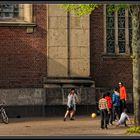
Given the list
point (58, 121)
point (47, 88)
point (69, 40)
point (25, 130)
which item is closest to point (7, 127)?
point (25, 130)

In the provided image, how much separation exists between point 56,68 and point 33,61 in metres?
1.35

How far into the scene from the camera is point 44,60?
30234mm

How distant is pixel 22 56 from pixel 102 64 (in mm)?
4675

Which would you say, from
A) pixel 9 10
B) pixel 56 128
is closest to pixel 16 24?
pixel 9 10

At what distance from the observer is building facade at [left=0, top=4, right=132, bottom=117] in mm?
29641

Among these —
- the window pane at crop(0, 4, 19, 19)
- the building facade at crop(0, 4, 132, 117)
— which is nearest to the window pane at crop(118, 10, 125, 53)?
the building facade at crop(0, 4, 132, 117)

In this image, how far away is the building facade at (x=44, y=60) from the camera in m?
29.6

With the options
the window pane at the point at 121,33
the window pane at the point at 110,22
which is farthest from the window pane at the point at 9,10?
the window pane at the point at 121,33

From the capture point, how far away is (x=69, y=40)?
3022 cm

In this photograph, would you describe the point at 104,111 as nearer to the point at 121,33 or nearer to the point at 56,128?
the point at 56,128

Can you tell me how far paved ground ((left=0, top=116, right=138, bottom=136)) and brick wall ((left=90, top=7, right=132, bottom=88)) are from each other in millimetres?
3818

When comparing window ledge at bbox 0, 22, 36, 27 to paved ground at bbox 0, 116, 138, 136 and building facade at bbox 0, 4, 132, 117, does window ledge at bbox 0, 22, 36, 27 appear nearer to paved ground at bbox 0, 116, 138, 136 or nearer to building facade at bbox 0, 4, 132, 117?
building facade at bbox 0, 4, 132, 117

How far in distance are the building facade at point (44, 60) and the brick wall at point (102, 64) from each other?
299mm

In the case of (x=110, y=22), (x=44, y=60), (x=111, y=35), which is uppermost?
(x=110, y=22)
